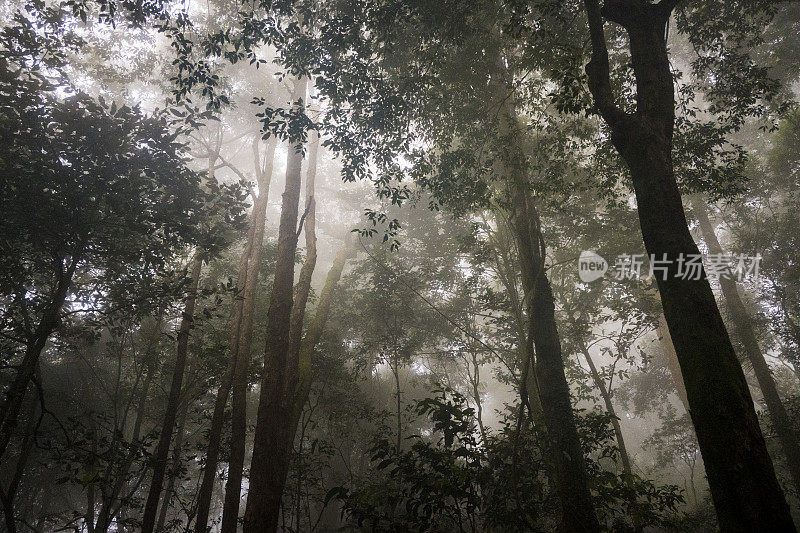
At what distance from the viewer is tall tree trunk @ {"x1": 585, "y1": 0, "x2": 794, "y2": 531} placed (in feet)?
8.86

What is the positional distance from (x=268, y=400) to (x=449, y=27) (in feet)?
26.5

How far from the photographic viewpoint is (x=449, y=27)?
24.2 ft

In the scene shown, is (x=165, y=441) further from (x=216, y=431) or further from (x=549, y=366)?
(x=549, y=366)

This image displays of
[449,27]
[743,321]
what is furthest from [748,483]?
[743,321]

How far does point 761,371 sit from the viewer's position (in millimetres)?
13289

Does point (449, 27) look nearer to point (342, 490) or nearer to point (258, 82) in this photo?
point (342, 490)

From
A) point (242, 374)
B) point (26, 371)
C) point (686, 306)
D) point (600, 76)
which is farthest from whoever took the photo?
point (242, 374)

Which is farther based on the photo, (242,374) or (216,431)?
(242,374)

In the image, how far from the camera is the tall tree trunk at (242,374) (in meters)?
8.73

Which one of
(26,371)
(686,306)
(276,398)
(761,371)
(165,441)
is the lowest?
(165,441)

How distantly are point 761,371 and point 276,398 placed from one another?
16291mm

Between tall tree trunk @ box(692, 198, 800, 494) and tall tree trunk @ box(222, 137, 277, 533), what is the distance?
1626 centimetres

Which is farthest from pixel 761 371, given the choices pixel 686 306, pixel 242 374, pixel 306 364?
pixel 242 374

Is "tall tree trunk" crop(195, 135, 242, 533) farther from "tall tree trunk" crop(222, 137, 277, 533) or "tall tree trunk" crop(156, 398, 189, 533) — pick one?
"tall tree trunk" crop(156, 398, 189, 533)
